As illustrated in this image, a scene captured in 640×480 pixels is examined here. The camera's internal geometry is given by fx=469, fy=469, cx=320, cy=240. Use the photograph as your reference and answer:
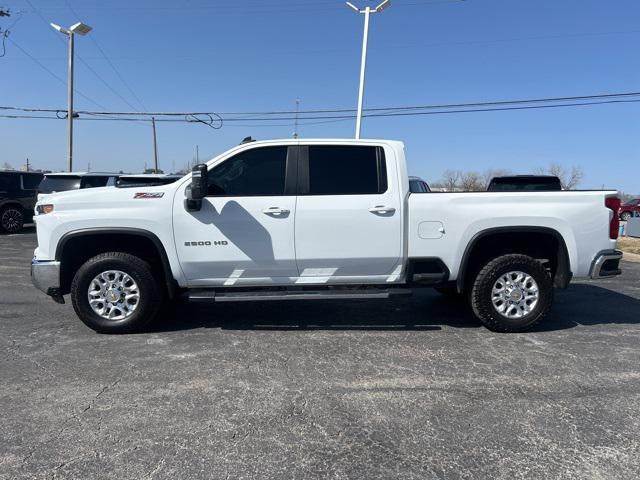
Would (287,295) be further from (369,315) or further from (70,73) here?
(70,73)

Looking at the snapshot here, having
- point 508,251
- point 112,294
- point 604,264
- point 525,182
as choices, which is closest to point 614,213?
point 604,264

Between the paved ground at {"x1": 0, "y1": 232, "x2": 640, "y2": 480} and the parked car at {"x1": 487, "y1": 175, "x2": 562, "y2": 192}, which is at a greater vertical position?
the parked car at {"x1": 487, "y1": 175, "x2": 562, "y2": 192}

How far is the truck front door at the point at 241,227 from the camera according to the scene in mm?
4930

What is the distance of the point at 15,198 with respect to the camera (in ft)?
50.4

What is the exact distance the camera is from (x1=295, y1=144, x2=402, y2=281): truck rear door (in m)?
4.99

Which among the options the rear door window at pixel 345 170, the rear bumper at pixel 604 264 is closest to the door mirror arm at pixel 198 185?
the rear door window at pixel 345 170

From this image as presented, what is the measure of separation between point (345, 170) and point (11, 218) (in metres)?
14.4

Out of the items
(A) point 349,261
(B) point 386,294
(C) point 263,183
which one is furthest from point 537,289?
(C) point 263,183

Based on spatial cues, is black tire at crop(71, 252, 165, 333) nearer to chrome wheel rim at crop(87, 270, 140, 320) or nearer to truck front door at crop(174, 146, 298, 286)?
chrome wheel rim at crop(87, 270, 140, 320)

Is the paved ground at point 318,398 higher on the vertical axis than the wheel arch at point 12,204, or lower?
lower

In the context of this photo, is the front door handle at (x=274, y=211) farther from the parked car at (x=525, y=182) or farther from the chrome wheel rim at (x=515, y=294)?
the parked car at (x=525, y=182)

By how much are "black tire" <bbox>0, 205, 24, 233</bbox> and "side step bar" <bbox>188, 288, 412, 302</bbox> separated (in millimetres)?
13393

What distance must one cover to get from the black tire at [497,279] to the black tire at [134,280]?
351 centimetres

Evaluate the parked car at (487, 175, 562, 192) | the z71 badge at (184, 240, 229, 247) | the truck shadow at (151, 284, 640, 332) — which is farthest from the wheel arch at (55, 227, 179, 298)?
the parked car at (487, 175, 562, 192)
